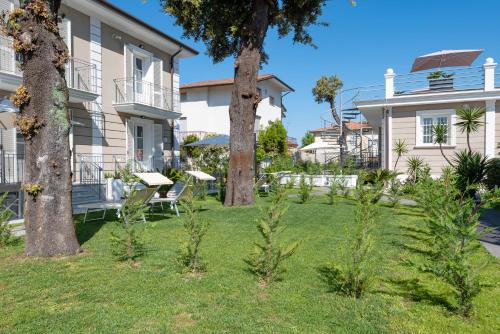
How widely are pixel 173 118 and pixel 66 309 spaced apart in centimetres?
1507

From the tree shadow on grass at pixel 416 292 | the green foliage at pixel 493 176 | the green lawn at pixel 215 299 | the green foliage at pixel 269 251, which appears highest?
the green foliage at pixel 493 176

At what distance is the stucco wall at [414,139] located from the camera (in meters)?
17.2

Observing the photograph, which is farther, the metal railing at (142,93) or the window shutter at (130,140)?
the window shutter at (130,140)

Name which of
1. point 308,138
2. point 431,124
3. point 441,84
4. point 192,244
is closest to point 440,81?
point 441,84

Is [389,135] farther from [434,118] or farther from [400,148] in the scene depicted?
[434,118]

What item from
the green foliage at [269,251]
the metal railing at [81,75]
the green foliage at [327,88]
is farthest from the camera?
the green foliage at [327,88]

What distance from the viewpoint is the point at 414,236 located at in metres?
6.96

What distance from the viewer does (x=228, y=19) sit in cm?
1252

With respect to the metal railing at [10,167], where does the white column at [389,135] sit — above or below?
above

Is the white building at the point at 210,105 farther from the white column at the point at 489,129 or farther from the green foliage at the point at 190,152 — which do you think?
the white column at the point at 489,129

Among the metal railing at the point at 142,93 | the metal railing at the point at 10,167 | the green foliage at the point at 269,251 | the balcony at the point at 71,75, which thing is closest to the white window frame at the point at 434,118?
the metal railing at the point at 142,93

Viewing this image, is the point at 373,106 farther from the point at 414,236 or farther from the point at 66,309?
the point at 66,309

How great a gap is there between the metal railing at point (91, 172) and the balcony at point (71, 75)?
6.81ft

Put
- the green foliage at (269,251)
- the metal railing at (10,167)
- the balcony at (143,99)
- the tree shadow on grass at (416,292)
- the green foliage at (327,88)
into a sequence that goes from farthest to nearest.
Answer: the green foliage at (327,88)
the balcony at (143,99)
the metal railing at (10,167)
the green foliage at (269,251)
the tree shadow on grass at (416,292)
